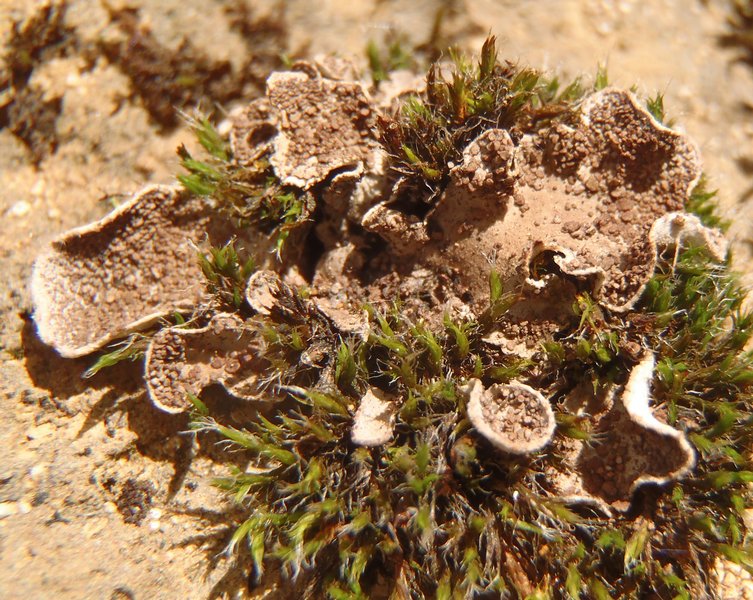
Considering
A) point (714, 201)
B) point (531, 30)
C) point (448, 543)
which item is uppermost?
point (531, 30)

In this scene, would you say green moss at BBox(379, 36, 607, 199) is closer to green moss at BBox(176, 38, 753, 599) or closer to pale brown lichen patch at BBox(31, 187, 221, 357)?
green moss at BBox(176, 38, 753, 599)

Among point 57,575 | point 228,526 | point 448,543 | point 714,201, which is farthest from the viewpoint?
point 714,201

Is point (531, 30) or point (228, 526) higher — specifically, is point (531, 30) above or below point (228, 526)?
above

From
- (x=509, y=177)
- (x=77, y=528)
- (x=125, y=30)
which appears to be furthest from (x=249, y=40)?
(x=77, y=528)

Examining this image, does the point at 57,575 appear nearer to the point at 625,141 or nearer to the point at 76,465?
the point at 76,465

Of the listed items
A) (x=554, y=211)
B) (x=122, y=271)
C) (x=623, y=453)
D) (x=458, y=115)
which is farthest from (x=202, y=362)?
(x=623, y=453)

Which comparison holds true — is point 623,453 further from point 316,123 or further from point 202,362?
point 316,123

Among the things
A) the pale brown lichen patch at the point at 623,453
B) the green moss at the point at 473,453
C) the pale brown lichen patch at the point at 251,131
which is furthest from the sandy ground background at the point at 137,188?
the pale brown lichen patch at the point at 623,453

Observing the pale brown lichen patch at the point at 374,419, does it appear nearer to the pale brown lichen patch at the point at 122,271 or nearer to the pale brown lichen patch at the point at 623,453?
the pale brown lichen patch at the point at 623,453
